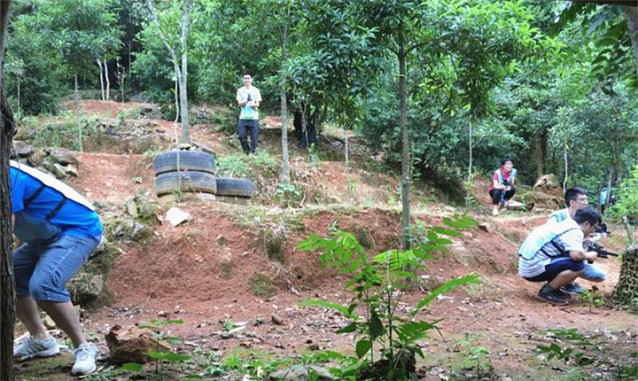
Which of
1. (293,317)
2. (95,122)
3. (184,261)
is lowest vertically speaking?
(293,317)

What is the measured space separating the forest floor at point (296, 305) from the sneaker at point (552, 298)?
82 millimetres

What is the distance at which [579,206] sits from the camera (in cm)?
550

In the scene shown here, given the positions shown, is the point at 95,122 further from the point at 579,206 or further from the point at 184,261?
the point at 579,206

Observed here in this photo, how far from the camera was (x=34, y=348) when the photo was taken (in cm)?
308

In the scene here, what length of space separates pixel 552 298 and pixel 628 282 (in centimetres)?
77

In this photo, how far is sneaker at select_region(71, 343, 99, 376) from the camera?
2695mm

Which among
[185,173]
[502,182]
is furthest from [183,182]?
[502,182]

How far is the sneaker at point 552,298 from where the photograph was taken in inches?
204

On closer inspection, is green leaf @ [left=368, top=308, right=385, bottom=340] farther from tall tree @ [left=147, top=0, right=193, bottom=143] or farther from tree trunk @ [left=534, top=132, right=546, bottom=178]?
tree trunk @ [left=534, top=132, right=546, bottom=178]

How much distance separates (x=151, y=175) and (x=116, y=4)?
12288 mm

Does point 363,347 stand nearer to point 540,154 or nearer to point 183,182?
point 183,182

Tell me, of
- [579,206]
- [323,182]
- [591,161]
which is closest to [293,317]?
[579,206]

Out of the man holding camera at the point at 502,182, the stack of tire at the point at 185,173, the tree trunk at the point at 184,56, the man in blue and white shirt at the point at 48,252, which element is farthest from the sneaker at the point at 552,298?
the tree trunk at the point at 184,56

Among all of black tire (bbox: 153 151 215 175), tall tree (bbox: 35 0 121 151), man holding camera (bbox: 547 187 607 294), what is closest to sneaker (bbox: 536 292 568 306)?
man holding camera (bbox: 547 187 607 294)
